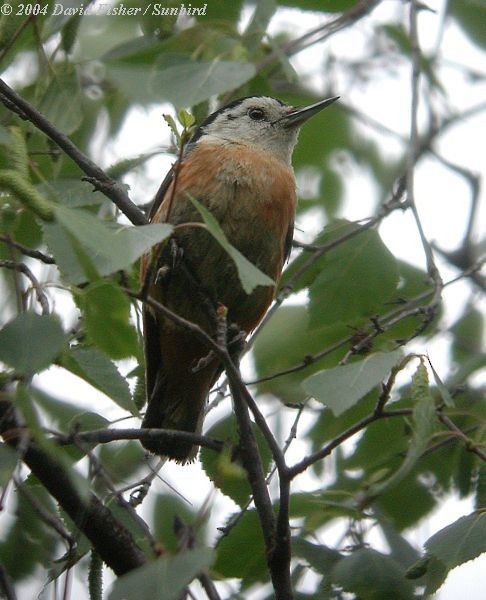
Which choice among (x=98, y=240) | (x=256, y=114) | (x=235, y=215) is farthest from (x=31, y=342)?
(x=256, y=114)

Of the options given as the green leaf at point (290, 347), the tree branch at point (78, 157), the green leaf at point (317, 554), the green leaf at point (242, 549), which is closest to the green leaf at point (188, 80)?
the tree branch at point (78, 157)

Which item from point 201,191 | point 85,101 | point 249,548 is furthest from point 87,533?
point 85,101

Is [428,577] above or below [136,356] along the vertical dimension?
below

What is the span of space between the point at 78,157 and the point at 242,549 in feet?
4.89

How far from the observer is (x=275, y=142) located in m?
5.37

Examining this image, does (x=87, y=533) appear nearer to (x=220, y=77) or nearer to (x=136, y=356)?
(x=136, y=356)

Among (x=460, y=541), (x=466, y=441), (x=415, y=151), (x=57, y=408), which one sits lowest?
(x=460, y=541)

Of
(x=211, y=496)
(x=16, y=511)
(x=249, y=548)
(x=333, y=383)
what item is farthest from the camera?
(x=16, y=511)

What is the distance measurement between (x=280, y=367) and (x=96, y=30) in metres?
2.11

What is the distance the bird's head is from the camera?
208 inches

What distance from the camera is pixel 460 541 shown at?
3.05 metres

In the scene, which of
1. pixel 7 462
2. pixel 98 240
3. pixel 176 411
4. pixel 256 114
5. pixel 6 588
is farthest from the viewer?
pixel 256 114

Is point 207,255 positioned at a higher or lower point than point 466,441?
higher

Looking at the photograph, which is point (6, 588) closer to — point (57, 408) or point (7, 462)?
point (7, 462)
